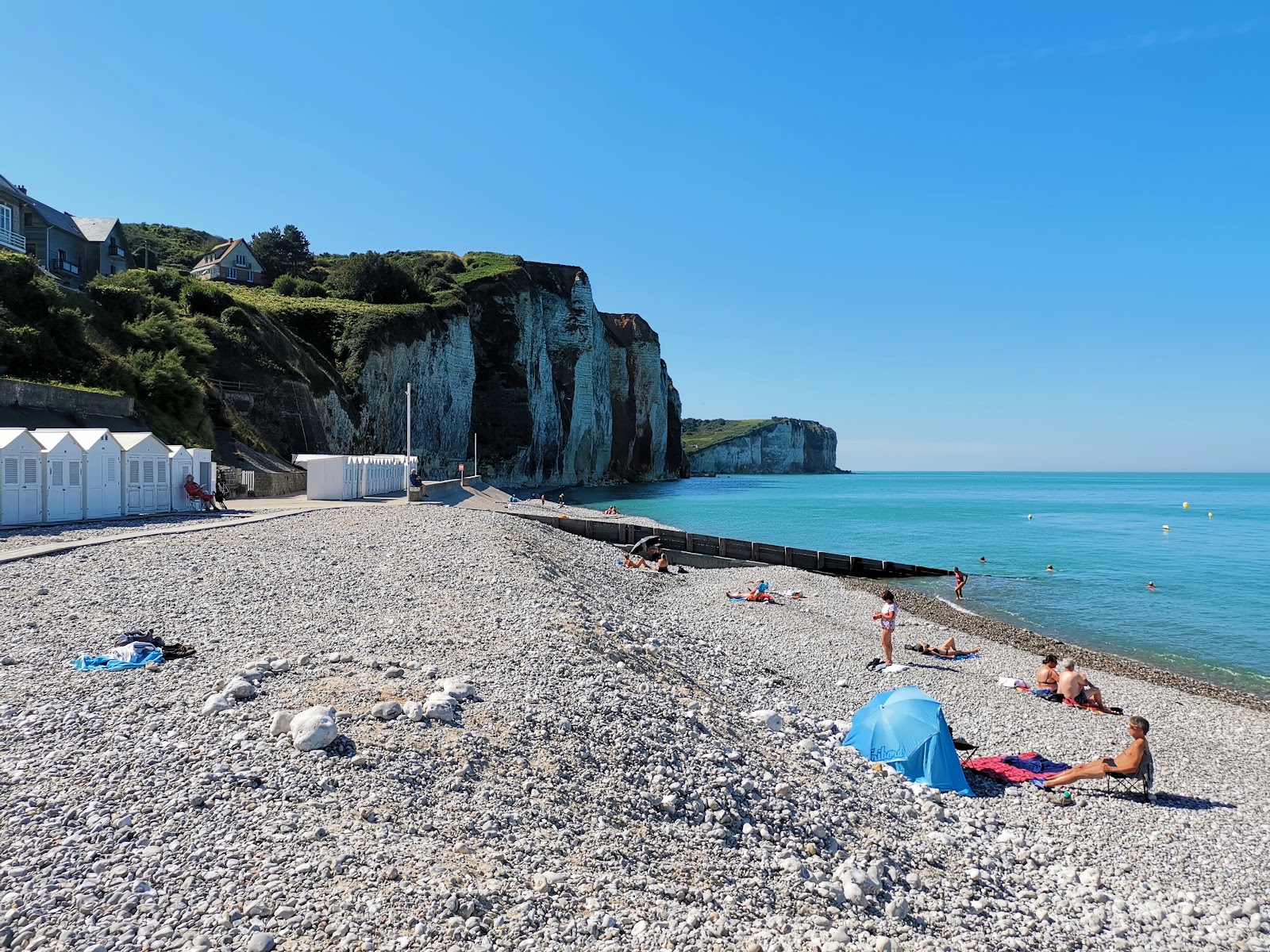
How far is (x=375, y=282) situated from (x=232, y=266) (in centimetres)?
1586

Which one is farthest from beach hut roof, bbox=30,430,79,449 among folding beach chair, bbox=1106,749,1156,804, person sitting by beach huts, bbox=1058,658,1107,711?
person sitting by beach huts, bbox=1058,658,1107,711

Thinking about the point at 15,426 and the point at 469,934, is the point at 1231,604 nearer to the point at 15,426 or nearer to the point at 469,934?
the point at 469,934

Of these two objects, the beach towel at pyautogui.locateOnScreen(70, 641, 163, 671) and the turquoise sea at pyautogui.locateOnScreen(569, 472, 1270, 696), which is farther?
the turquoise sea at pyautogui.locateOnScreen(569, 472, 1270, 696)

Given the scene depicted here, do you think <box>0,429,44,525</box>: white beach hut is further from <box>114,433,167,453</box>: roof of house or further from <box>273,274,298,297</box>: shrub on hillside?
<box>273,274,298,297</box>: shrub on hillside

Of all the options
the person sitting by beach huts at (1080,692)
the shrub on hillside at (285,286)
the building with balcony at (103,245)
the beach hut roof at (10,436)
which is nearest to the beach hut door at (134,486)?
the beach hut roof at (10,436)

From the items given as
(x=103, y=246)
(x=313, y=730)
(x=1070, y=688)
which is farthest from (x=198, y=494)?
(x=103, y=246)

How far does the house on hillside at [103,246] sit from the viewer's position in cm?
5025

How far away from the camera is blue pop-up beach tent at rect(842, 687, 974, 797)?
30.8 feet

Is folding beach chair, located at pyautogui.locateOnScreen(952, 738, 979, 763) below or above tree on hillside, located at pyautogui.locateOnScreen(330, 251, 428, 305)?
below

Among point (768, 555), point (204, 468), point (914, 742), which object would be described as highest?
point (204, 468)

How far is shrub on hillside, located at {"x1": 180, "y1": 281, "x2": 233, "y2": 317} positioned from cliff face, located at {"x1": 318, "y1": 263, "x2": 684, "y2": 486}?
902 cm

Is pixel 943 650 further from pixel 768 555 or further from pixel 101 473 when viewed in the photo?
pixel 101 473

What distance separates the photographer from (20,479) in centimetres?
1891

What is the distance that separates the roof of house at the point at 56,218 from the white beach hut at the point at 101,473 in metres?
32.0
